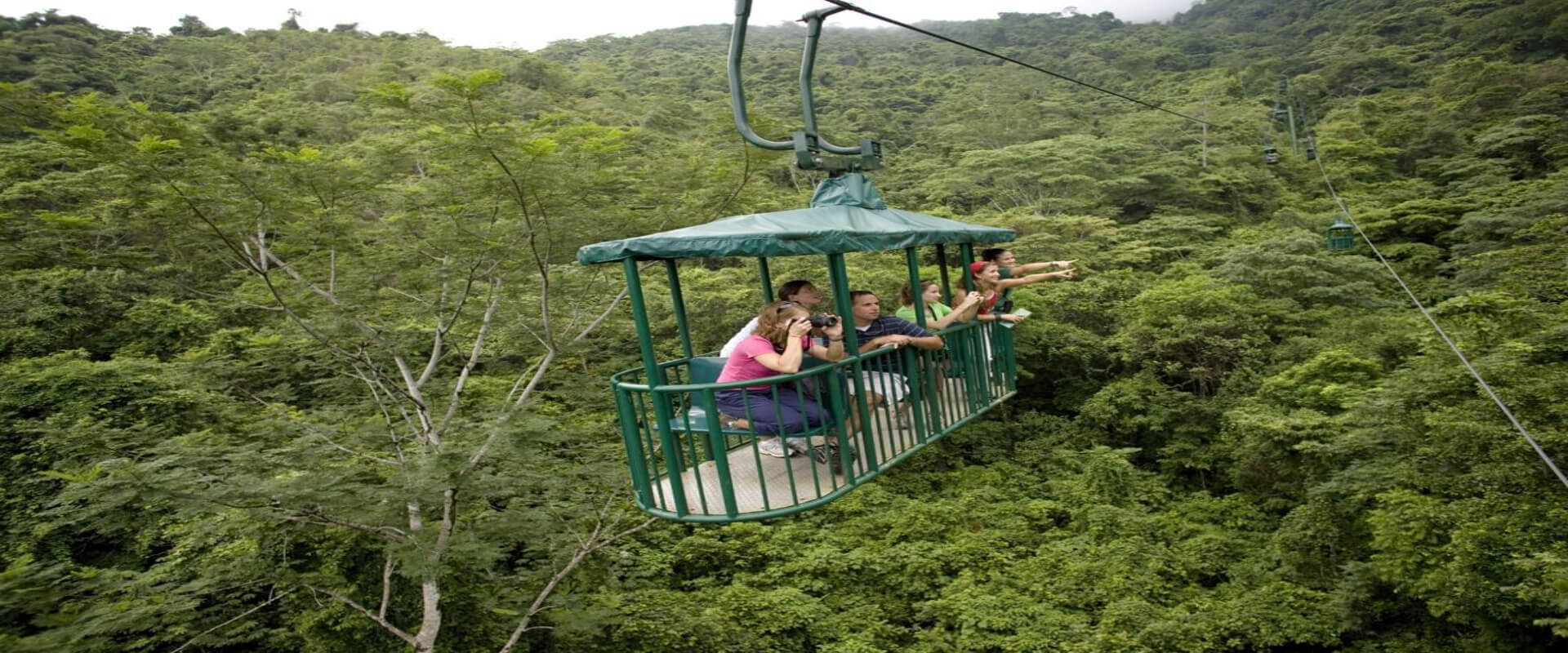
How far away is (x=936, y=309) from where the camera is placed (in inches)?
198

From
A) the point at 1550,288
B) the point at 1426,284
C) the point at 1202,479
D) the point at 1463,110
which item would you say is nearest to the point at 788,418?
the point at 1202,479

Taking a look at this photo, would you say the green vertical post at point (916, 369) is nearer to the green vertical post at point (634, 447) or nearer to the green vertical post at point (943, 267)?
the green vertical post at point (943, 267)

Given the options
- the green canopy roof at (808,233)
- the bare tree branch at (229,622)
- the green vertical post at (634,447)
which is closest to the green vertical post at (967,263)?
the green canopy roof at (808,233)

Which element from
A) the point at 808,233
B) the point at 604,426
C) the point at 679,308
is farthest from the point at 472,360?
the point at 808,233

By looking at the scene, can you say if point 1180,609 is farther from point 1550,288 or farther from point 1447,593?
point 1550,288

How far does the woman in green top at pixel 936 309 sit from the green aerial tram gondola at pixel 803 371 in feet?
0.25

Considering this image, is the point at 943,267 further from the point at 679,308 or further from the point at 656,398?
the point at 656,398

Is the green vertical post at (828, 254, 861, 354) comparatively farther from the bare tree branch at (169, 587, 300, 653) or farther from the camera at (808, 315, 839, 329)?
the bare tree branch at (169, 587, 300, 653)

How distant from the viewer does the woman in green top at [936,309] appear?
4113 mm

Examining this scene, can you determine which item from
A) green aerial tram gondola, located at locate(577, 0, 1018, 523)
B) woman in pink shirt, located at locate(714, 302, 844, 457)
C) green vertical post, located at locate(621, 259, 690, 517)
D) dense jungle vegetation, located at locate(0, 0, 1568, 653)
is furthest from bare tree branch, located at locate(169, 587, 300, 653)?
woman in pink shirt, located at locate(714, 302, 844, 457)

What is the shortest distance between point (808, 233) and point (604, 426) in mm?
6447

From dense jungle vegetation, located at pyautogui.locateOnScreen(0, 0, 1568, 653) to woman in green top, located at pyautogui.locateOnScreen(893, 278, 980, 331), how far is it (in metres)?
3.08

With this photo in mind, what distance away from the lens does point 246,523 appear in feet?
20.6

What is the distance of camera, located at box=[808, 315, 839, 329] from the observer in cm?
321
